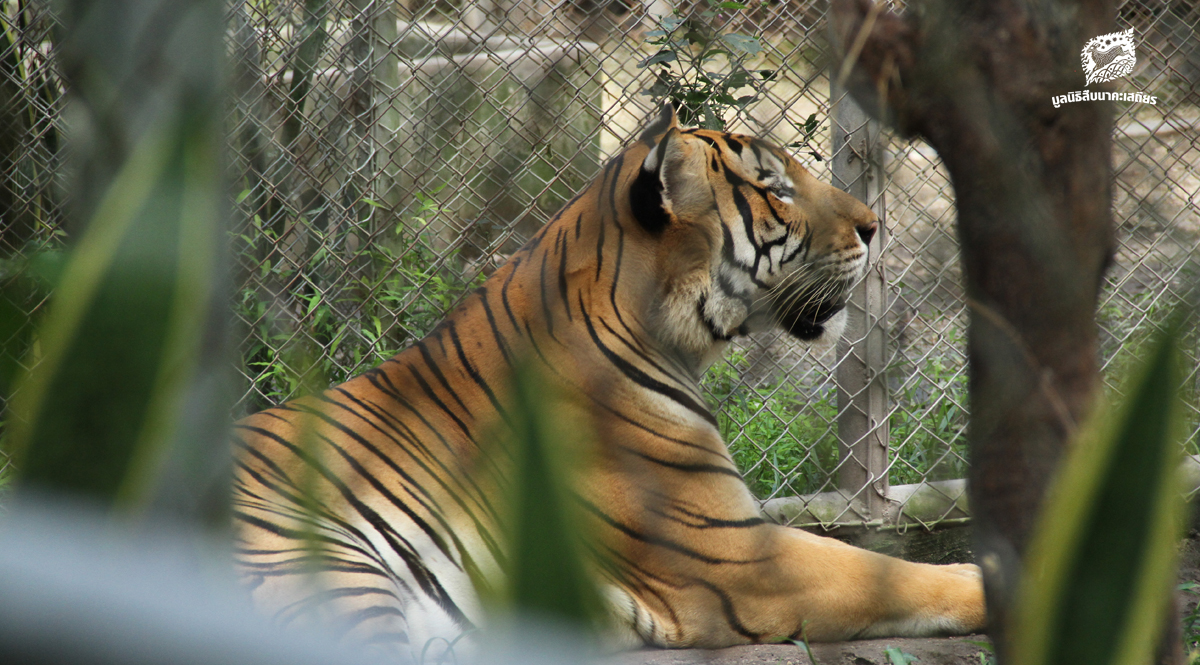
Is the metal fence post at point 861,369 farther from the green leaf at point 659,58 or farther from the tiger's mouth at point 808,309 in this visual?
the green leaf at point 659,58

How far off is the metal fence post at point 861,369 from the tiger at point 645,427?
0.32 m

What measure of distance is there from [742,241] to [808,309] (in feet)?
1.14

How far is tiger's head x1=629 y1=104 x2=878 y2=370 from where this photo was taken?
8.44ft

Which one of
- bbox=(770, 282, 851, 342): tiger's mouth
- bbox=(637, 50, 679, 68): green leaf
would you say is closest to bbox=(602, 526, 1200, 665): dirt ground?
bbox=(770, 282, 851, 342): tiger's mouth

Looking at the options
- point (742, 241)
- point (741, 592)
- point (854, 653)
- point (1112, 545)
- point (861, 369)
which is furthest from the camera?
point (861, 369)

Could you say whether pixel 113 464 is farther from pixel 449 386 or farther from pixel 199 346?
pixel 449 386

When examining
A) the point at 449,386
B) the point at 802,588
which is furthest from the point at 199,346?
the point at 802,588

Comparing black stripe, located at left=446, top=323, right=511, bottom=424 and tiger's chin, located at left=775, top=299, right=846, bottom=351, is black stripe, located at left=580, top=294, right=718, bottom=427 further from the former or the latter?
tiger's chin, located at left=775, top=299, right=846, bottom=351

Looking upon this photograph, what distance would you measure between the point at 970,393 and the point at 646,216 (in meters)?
1.79

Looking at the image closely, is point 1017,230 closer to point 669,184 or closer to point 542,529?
point 542,529

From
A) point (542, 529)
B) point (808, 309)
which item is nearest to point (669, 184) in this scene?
point (808, 309)

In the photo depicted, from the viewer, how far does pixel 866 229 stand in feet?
9.09

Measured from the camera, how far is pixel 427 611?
219 cm

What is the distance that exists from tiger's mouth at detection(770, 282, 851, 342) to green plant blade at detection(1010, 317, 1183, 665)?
2244 millimetres
